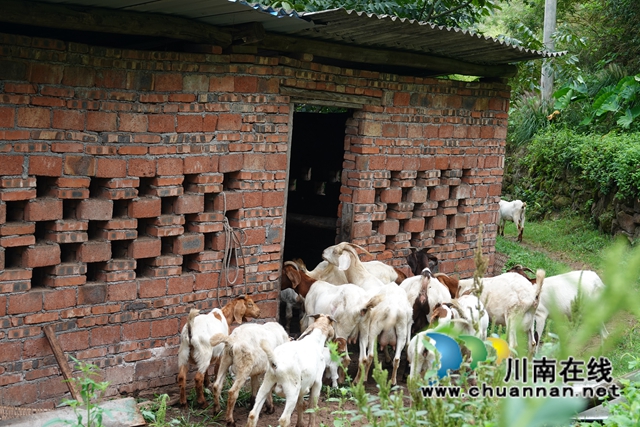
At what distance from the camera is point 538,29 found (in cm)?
2036

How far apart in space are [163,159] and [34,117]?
1.11m

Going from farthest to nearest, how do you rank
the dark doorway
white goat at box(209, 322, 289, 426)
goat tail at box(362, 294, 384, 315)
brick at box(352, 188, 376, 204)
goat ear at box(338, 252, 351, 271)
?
the dark doorway → brick at box(352, 188, 376, 204) → goat ear at box(338, 252, 351, 271) → goat tail at box(362, 294, 384, 315) → white goat at box(209, 322, 289, 426)

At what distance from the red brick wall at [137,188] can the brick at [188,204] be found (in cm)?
2

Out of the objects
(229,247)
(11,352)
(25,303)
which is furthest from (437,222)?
(11,352)

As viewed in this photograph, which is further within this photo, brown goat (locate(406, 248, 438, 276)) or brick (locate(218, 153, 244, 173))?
brown goat (locate(406, 248, 438, 276))

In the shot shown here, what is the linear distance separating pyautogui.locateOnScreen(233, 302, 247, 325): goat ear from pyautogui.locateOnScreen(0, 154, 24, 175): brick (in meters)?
2.10

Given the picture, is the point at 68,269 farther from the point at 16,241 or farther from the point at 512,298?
the point at 512,298

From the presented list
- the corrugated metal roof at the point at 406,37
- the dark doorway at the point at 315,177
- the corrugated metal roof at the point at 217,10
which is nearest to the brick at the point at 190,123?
the corrugated metal roof at the point at 217,10

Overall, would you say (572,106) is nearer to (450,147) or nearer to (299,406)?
(450,147)

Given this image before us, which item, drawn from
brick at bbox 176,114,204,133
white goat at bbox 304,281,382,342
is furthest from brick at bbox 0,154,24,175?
white goat at bbox 304,281,382,342

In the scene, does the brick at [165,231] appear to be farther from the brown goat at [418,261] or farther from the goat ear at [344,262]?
the brown goat at [418,261]

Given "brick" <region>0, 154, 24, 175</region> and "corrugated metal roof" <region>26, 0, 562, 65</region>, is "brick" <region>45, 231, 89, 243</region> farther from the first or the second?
"corrugated metal roof" <region>26, 0, 562, 65</region>

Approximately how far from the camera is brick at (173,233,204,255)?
6.39 meters

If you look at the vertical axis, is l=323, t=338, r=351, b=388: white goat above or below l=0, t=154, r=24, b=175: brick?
below
